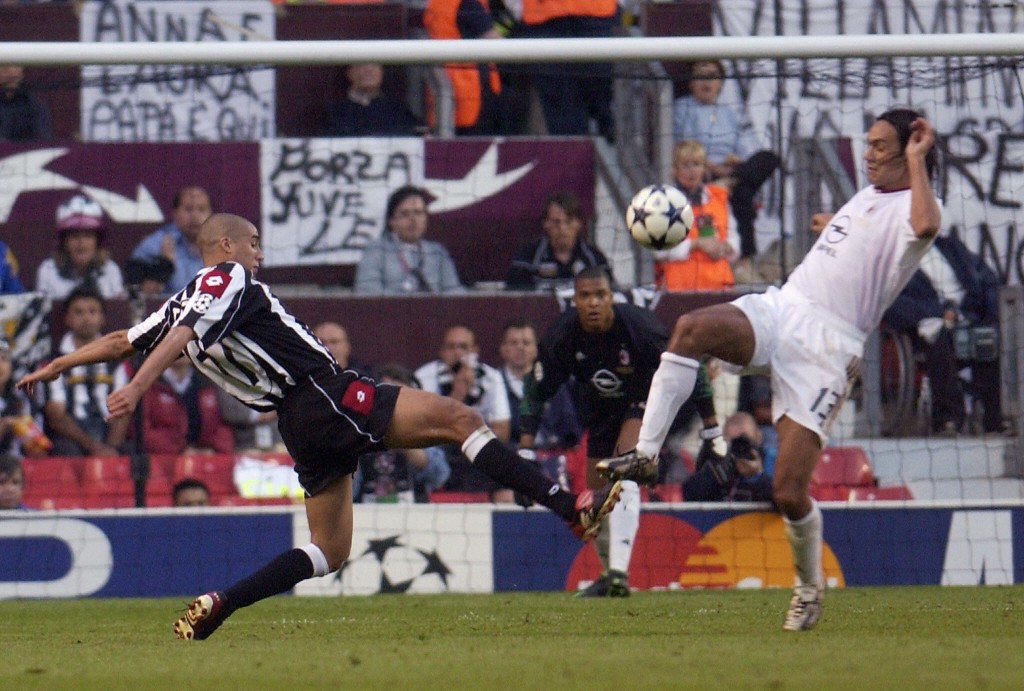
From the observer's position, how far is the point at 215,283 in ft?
21.3

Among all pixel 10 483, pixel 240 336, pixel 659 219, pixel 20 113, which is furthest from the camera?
pixel 20 113

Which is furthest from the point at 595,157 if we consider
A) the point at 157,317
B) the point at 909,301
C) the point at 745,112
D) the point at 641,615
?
the point at 157,317

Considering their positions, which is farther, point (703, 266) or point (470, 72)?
point (470, 72)

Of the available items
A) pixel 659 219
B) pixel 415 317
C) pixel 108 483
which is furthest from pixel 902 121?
pixel 108 483

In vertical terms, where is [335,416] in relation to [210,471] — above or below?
above

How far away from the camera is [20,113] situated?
42.1ft

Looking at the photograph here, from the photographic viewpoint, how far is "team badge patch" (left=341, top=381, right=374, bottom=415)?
670 cm

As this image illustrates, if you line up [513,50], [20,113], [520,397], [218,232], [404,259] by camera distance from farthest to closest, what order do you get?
[20,113], [404,259], [520,397], [513,50], [218,232]

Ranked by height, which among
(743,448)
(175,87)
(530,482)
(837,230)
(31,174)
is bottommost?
(743,448)

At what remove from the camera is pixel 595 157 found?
41.4 feet

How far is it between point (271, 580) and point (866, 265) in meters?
2.66

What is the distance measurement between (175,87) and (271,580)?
24.1 ft

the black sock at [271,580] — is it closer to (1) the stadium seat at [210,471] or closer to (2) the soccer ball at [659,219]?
(2) the soccer ball at [659,219]

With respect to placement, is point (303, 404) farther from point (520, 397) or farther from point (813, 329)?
point (520, 397)
